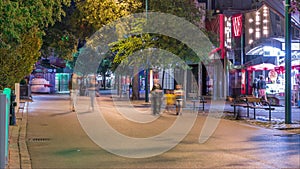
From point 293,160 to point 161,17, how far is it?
18685 millimetres

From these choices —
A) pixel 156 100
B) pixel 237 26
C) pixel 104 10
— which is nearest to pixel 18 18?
pixel 156 100

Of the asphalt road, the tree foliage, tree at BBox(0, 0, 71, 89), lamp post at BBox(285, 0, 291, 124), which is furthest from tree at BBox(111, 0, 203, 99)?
lamp post at BBox(285, 0, 291, 124)

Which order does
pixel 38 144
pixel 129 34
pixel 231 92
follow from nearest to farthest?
pixel 38 144 → pixel 129 34 → pixel 231 92

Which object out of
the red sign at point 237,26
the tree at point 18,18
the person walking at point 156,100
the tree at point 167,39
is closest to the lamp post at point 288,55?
the person walking at point 156,100

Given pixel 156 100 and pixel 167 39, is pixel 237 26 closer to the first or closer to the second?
pixel 167 39

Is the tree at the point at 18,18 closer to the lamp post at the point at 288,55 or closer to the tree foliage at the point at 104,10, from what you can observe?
the lamp post at the point at 288,55

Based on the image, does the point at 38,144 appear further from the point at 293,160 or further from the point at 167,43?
the point at 167,43

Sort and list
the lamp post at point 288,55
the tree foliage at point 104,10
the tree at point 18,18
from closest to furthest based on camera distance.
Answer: the tree at point 18,18 < the lamp post at point 288,55 < the tree foliage at point 104,10

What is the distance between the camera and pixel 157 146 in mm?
12242

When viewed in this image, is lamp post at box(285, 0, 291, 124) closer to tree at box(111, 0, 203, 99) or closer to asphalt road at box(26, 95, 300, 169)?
asphalt road at box(26, 95, 300, 169)

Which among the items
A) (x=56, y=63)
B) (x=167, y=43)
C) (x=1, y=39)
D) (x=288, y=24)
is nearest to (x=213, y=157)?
(x=1, y=39)

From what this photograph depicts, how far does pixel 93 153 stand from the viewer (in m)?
11.2

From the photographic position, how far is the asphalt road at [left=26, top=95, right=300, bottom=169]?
9.91 meters

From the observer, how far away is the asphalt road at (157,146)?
991 centimetres
